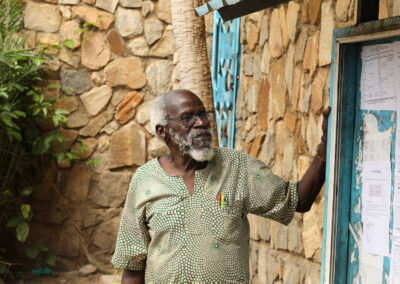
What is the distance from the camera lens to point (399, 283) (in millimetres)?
1962

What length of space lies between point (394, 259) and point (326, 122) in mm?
552

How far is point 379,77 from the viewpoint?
2033mm

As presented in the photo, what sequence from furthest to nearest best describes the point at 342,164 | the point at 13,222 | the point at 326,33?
1. the point at 13,222
2. the point at 326,33
3. the point at 342,164

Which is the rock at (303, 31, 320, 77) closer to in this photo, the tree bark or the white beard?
the tree bark

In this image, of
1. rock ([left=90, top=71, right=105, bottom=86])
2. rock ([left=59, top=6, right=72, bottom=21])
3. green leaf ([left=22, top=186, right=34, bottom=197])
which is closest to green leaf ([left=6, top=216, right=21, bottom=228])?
green leaf ([left=22, top=186, right=34, bottom=197])

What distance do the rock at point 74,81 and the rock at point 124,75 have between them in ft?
0.69

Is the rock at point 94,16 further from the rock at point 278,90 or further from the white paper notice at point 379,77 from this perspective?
the white paper notice at point 379,77

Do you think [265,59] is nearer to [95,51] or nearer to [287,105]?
[287,105]

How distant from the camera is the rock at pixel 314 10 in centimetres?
370

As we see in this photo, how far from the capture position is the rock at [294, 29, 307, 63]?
3.89 metres

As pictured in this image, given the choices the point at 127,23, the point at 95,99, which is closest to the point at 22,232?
the point at 95,99

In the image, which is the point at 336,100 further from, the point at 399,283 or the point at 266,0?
the point at 399,283

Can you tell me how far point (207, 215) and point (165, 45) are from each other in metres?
3.72

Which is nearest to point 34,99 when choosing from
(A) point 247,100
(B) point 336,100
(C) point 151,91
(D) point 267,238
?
(C) point 151,91
